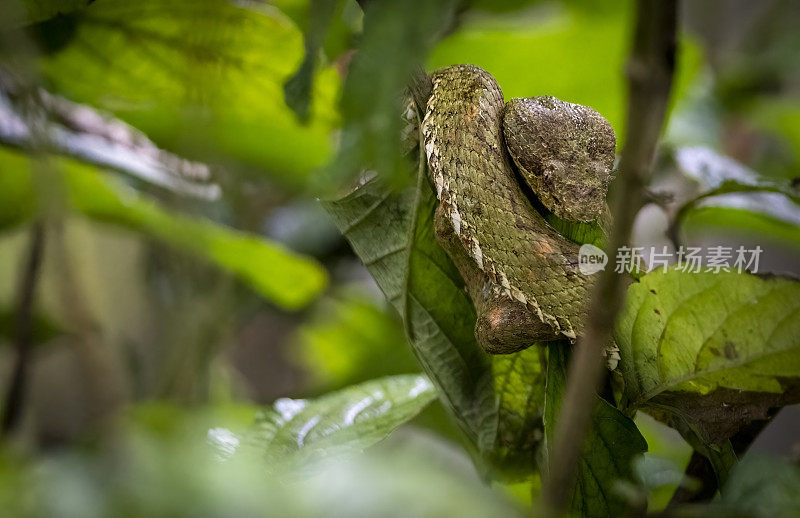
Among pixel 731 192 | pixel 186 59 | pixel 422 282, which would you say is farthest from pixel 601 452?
pixel 186 59

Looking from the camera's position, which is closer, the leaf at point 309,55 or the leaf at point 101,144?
the leaf at point 309,55

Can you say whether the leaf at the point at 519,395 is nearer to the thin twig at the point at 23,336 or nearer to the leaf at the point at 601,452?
the leaf at the point at 601,452

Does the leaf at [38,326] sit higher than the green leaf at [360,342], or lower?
higher

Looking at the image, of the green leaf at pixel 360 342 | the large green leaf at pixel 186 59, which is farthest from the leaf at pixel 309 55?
the green leaf at pixel 360 342

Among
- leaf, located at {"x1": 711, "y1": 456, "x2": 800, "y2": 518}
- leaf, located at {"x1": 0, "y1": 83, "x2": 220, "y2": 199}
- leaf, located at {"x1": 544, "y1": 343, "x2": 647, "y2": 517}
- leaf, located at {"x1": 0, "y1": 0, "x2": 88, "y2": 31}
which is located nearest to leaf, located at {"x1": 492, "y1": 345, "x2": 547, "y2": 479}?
leaf, located at {"x1": 544, "y1": 343, "x2": 647, "y2": 517}

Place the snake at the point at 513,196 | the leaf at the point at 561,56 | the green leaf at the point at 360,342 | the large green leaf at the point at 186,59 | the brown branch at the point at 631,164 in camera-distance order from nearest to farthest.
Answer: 1. the brown branch at the point at 631,164
2. the snake at the point at 513,196
3. the large green leaf at the point at 186,59
4. the leaf at the point at 561,56
5. the green leaf at the point at 360,342

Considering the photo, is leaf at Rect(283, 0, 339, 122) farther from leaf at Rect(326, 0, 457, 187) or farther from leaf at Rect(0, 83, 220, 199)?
leaf at Rect(0, 83, 220, 199)
